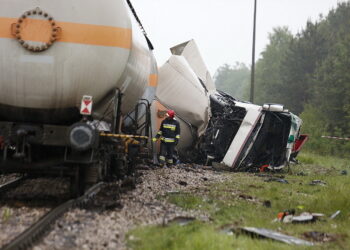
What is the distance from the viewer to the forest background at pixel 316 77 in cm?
2922

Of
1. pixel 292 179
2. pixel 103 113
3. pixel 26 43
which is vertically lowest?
pixel 292 179

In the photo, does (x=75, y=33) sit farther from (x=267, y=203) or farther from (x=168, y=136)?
(x=168, y=136)

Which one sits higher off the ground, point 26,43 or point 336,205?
point 26,43

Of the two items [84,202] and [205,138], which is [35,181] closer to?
[84,202]

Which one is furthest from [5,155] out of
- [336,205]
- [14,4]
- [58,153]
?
[336,205]

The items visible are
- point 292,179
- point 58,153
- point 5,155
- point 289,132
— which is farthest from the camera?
point 289,132

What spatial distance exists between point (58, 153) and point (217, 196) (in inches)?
104

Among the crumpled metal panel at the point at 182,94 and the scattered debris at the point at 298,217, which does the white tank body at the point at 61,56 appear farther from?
the crumpled metal panel at the point at 182,94

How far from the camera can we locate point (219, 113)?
1512 centimetres

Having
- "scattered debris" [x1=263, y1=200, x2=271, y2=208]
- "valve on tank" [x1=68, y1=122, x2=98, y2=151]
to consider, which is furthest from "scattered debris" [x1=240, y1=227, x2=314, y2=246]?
"valve on tank" [x1=68, y1=122, x2=98, y2=151]

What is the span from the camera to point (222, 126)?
1420cm

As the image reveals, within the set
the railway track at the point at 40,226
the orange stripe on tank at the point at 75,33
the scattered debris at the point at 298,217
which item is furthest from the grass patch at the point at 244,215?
the orange stripe on tank at the point at 75,33

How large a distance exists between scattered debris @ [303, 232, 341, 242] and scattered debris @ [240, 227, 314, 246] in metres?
0.27

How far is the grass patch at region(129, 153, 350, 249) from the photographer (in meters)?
4.57
